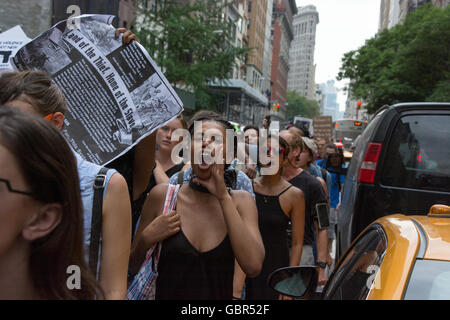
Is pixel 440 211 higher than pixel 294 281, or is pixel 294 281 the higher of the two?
pixel 440 211

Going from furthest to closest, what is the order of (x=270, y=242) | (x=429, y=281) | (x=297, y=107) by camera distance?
(x=297, y=107)
(x=270, y=242)
(x=429, y=281)

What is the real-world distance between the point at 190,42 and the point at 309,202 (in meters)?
19.4

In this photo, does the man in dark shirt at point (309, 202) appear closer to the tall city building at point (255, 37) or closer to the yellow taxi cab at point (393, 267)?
the yellow taxi cab at point (393, 267)

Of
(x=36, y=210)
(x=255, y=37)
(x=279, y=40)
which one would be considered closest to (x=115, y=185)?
(x=36, y=210)

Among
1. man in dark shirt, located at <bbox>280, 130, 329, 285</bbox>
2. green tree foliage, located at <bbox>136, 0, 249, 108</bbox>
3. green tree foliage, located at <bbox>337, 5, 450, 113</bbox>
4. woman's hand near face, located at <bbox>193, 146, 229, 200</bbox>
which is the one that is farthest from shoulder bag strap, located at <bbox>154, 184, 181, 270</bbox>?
green tree foliage, located at <bbox>337, 5, 450, 113</bbox>

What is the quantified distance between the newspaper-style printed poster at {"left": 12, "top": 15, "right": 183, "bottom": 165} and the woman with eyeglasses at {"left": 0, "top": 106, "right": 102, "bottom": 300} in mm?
1158

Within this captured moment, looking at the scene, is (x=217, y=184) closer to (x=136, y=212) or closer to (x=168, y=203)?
(x=168, y=203)

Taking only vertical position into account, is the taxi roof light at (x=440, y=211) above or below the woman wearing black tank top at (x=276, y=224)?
above

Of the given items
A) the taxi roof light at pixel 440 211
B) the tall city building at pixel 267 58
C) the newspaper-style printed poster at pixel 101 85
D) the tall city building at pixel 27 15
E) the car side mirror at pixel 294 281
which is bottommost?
the car side mirror at pixel 294 281

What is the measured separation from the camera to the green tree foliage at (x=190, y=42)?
22.6 m

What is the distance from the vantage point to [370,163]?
4641mm

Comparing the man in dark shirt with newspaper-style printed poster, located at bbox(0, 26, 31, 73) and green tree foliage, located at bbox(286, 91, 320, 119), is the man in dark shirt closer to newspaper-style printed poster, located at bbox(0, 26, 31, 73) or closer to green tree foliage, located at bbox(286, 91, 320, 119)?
newspaper-style printed poster, located at bbox(0, 26, 31, 73)

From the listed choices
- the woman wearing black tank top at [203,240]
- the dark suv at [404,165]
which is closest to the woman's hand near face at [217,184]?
the woman wearing black tank top at [203,240]

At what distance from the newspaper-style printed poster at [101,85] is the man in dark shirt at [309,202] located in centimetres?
255
